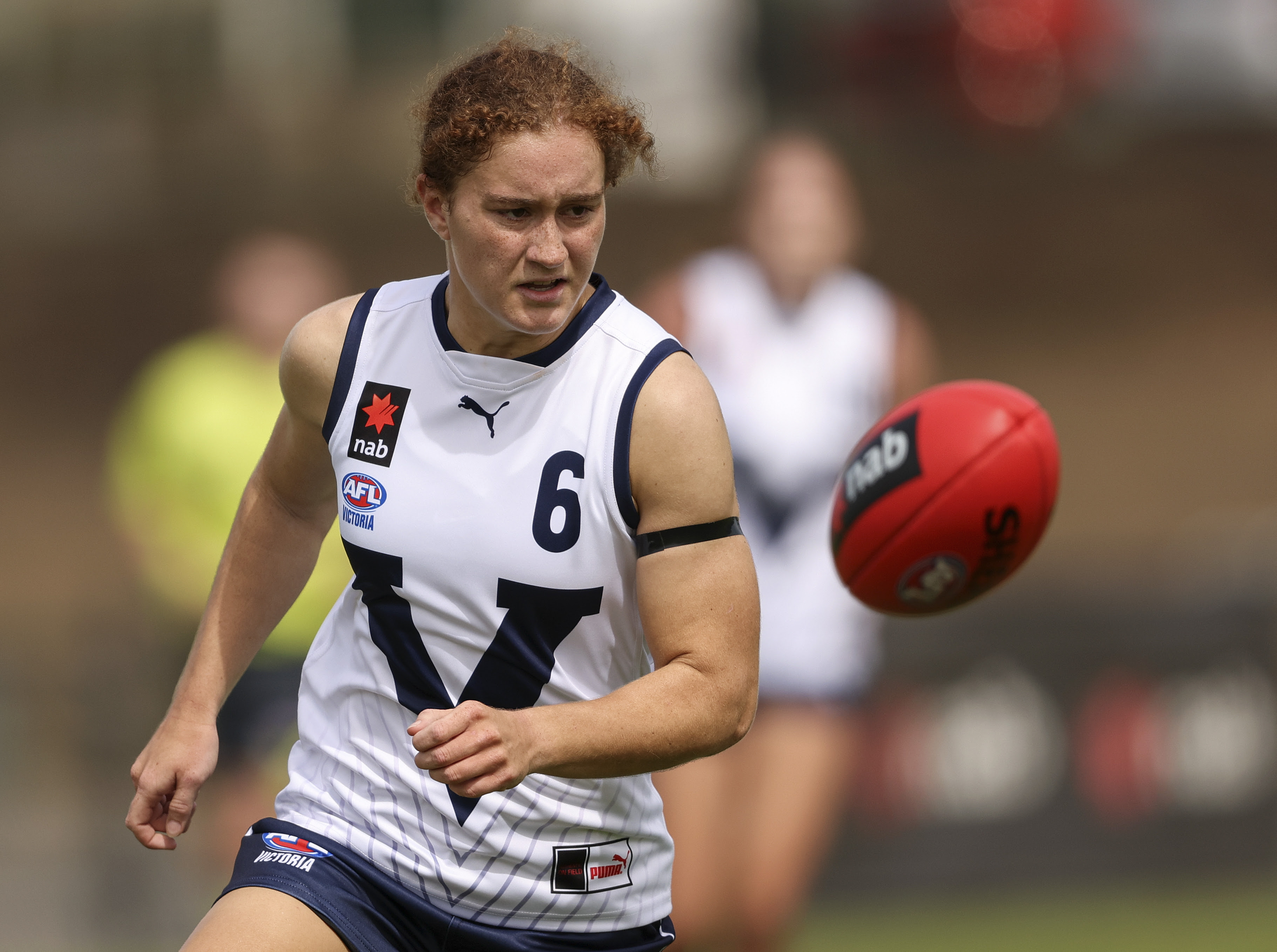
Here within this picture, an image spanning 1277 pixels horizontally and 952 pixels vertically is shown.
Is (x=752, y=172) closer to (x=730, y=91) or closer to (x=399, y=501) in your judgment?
(x=399, y=501)

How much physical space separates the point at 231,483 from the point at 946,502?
3.17 meters

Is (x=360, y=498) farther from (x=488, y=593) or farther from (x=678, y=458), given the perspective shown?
(x=678, y=458)

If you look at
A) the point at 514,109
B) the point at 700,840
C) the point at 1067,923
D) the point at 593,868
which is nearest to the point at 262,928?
the point at 593,868

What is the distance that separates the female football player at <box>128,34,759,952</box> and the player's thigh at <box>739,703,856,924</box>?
197cm

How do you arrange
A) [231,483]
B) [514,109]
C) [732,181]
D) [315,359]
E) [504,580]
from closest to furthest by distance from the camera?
[514,109], [504,580], [315,359], [231,483], [732,181]

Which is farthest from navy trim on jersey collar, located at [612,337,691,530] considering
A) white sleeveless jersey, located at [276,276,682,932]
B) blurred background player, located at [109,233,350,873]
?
blurred background player, located at [109,233,350,873]

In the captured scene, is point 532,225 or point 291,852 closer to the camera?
point 532,225

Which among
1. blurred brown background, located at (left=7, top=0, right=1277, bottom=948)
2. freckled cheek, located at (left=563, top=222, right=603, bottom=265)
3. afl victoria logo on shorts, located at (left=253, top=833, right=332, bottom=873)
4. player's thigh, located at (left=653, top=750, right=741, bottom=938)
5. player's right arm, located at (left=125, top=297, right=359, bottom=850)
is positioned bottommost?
player's thigh, located at (left=653, top=750, right=741, bottom=938)

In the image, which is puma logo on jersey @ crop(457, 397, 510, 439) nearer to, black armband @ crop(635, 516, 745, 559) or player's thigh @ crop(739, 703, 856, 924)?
black armband @ crop(635, 516, 745, 559)

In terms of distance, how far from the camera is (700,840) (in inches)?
195

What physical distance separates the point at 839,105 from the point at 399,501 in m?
14.2

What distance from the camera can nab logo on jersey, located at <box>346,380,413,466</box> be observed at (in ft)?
9.61

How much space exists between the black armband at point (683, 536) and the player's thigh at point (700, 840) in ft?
7.35

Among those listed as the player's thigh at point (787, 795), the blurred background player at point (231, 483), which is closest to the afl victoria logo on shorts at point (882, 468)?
the player's thigh at point (787, 795)
